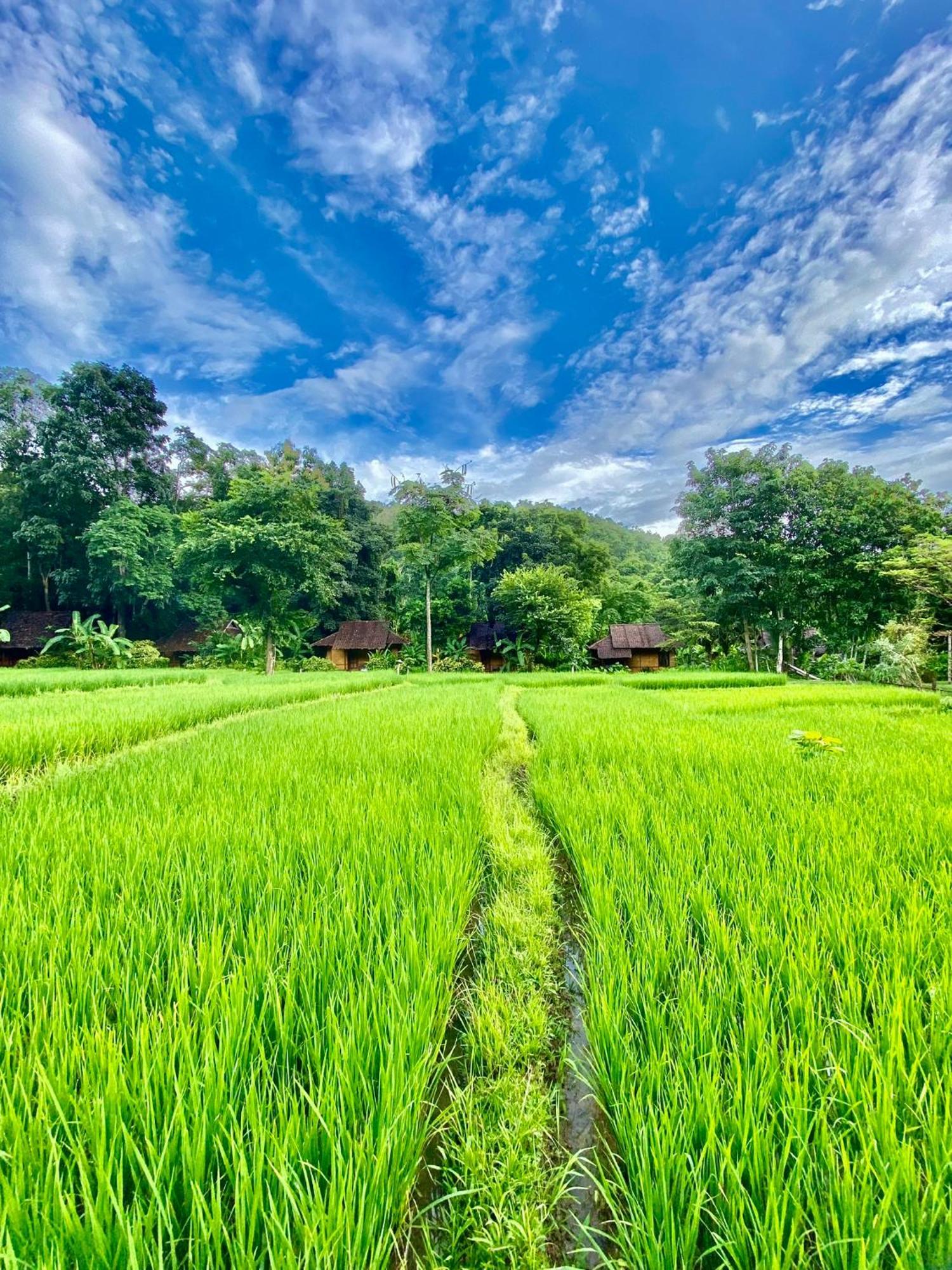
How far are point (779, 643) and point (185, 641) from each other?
31.7m

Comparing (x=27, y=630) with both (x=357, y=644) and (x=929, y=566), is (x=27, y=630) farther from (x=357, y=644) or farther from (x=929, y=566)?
(x=929, y=566)

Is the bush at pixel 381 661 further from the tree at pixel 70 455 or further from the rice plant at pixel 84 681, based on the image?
the tree at pixel 70 455

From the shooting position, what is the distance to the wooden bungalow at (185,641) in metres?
25.5

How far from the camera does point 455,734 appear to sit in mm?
4742

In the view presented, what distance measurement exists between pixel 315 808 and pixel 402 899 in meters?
1.05

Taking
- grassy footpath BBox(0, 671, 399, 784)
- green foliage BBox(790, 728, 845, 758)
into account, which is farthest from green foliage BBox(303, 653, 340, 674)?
green foliage BBox(790, 728, 845, 758)

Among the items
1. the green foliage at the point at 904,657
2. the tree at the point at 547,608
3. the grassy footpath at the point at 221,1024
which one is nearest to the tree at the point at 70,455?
the tree at the point at 547,608

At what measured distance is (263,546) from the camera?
1714 cm

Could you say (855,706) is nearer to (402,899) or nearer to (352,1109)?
(402,899)

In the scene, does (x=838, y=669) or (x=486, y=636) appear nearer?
(x=838, y=669)

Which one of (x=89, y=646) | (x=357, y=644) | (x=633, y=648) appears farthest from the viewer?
(x=357, y=644)

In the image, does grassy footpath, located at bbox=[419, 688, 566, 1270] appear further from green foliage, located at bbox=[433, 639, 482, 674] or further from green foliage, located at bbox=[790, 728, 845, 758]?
green foliage, located at bbox=[433, 639, 482, 674]

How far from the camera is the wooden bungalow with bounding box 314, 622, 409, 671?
87.0 feet

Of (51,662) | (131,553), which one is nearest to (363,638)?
(131,553)
